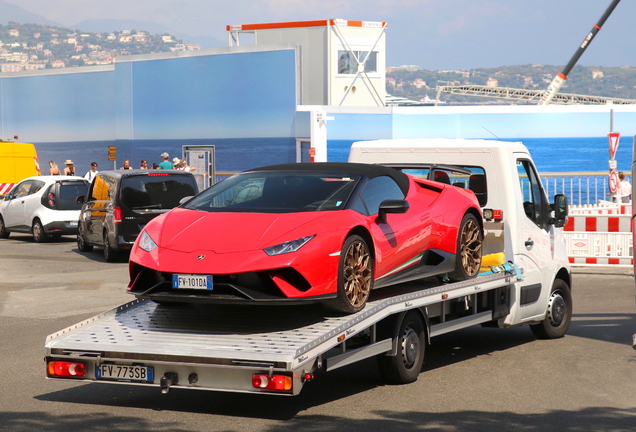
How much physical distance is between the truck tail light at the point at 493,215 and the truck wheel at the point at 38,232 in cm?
1591

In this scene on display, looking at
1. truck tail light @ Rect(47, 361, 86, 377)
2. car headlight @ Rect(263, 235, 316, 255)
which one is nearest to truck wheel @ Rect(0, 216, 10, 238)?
truck tail light @ Rect(47, 361, 86, 377)

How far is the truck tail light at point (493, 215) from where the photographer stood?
952 centimetres

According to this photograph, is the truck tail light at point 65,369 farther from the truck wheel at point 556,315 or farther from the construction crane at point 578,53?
the construction crane at point 578,53

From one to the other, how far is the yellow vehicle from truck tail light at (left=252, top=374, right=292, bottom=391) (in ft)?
77.1

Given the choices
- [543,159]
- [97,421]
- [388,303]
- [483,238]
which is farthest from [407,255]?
[543,159]

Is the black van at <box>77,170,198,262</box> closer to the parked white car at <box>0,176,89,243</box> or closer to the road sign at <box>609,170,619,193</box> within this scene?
the parked white car at <box>0,176,89,243</box>

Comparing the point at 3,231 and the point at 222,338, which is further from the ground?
the point at 222,338

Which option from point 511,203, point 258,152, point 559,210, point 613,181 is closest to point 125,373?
point 511,203

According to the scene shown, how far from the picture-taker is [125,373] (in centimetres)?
655

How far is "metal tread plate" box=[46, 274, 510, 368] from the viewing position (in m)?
6.29

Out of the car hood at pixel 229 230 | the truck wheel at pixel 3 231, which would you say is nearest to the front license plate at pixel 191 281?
the car hood at pixel 229 230

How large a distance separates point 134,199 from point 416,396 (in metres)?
11.9

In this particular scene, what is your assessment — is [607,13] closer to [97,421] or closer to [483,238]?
[483,238]

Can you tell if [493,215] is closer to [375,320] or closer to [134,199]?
[375,320]
